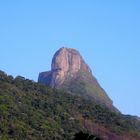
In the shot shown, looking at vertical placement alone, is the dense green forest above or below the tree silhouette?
above

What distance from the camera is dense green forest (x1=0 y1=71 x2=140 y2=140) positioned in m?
121

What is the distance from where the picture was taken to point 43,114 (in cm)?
14325

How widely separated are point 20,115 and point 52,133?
1075cm

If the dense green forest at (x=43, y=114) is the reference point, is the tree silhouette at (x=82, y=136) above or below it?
below

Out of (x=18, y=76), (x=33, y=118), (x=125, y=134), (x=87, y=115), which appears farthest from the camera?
(x=18, y=76)

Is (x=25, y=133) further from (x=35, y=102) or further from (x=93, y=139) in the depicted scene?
(x=93, y=139)

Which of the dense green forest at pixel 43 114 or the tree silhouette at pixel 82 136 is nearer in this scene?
the tree silhouette at pixel 82 136

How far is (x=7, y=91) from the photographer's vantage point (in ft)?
486

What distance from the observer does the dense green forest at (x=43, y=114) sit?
397 feet

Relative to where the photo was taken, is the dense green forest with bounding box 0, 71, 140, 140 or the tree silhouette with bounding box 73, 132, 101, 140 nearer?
the tree silhouette with bounding box 73, 132, 101, 140

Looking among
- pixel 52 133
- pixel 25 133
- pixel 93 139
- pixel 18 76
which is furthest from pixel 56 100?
pixel 93 139

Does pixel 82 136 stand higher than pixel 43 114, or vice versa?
pixel 43 114

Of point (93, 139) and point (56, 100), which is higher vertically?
point (56, 100)

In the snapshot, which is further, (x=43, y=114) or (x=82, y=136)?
(x=43, y=114)
